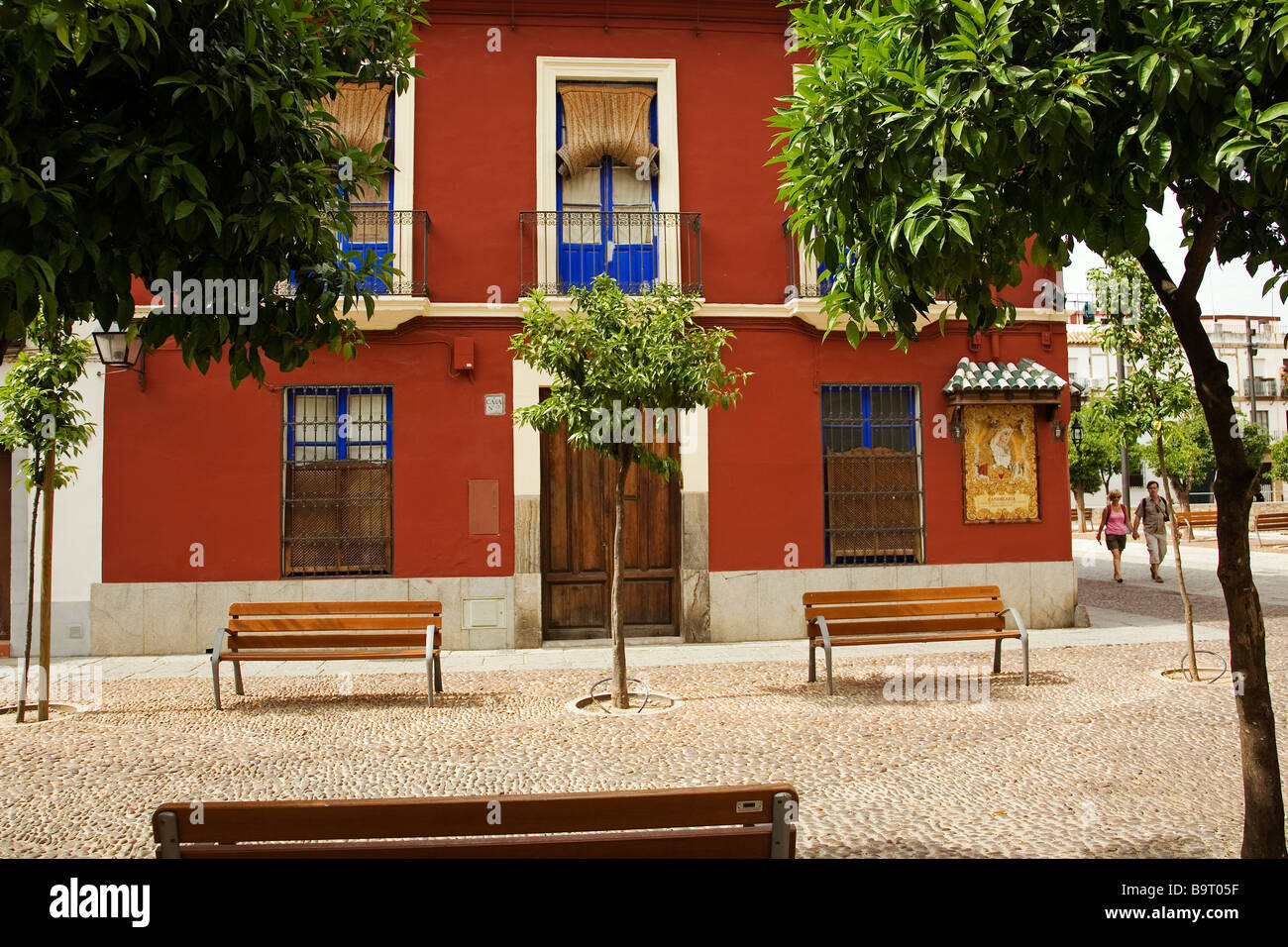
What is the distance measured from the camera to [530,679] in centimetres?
841

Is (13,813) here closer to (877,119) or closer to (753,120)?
(877,119)

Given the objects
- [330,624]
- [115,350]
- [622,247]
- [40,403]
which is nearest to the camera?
[40,403]

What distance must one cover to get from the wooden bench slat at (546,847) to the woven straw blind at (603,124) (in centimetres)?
959

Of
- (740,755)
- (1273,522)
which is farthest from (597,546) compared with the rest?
(1273,522)

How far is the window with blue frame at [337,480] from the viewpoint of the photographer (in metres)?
10.1

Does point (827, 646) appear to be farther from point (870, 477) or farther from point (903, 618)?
point (870, 477)

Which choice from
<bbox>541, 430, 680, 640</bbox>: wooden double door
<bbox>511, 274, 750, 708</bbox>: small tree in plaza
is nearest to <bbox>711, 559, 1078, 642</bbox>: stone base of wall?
<bbox>541, 430, 680, 640</bbox>: wooden double door

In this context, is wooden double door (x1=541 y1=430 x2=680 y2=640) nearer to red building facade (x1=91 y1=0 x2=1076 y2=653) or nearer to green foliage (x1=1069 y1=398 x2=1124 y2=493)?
red building facade (x1=91 y1=0 x2=1076 y2=653)

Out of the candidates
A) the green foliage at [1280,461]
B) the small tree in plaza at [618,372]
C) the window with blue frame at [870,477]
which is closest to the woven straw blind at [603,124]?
the window with blue frame at [870,477]

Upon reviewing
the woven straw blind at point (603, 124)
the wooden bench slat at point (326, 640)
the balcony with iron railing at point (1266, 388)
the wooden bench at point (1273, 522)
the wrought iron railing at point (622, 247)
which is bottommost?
the wooden bench slat at point (326, 640)

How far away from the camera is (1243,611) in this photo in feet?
10.9

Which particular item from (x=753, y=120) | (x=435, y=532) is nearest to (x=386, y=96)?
(x=753, y=120)

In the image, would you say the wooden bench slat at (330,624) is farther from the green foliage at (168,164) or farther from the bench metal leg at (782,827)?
the bench metal leg at (782,827)

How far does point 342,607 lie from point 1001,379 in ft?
26.6
